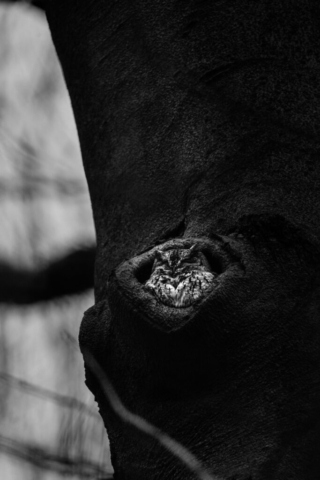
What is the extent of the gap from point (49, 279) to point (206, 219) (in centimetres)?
121

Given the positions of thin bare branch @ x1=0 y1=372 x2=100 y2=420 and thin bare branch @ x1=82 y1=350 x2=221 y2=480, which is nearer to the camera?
thin bare branch @ x1=82 y1=350 x2=221 y2=480

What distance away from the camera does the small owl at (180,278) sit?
0.78 meters

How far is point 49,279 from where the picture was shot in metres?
2.09

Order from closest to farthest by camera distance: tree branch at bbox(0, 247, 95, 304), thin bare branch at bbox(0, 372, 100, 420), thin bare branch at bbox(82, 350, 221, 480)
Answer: thin bare branch at bbox(82, 350, 221, 480) < thin bare branch at bbox(0, 372, 100, 420) < tree branch at bbox(0, 247, 95, 304)

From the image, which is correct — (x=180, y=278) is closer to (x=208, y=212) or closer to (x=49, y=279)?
(x=208, y=212)

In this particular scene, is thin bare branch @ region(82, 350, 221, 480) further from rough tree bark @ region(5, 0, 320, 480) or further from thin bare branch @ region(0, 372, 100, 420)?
thin bare branch @ region(0, 372, 100, 420)

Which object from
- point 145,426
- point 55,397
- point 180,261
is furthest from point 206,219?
point 55,397

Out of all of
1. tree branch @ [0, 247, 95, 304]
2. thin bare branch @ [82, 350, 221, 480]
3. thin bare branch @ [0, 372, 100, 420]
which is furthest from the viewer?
tree branch @ [0, 247, 95, 304]

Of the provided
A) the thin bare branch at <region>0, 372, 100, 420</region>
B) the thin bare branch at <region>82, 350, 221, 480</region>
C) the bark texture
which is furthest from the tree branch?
the thin bare branch at <region>82, 350, 221, 480</region>

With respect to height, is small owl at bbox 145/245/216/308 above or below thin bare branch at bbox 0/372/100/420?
below

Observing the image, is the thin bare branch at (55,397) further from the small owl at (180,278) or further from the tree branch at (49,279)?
the small owl at (180,278)

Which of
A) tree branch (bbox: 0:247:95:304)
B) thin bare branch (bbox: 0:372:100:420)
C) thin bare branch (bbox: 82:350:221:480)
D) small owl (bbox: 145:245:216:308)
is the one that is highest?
tree branch (bbox: 0:247:95:304)

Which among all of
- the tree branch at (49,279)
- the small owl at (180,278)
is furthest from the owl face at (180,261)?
the tree branch at (49,279)

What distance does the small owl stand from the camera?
2.57 ft
